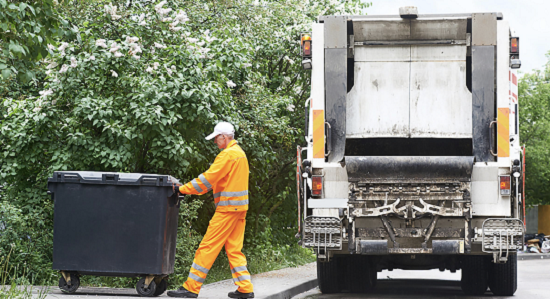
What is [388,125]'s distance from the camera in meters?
7.00

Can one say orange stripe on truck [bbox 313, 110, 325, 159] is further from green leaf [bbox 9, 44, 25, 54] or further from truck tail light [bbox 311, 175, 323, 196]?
green leaf [bbox 9, 44, 25, 54]

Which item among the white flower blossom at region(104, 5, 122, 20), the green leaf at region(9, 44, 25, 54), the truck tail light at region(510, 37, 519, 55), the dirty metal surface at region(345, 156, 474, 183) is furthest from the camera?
the white flower blossom at region(104, 5, 122, 20)

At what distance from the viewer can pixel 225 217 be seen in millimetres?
6215

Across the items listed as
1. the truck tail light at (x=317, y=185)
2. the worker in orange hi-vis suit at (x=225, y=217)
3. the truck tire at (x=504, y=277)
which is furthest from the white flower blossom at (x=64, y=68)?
the truck tire at (x=504, y=277)

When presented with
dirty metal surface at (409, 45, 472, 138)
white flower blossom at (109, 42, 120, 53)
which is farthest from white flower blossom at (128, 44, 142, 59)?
dirty metal surface at (409, 45, 472, 138)

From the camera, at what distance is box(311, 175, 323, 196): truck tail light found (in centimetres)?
674

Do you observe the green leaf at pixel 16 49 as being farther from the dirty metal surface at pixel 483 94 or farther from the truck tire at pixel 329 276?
the truck tire at pixel 329 276

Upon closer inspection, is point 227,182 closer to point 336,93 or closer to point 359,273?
point 336,93

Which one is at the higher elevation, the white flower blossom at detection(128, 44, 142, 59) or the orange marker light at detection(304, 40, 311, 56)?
the white flower blossom at detection(128, 44, 142, 59)

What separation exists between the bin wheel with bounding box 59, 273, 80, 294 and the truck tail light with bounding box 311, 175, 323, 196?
2242 mm

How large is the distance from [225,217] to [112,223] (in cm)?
97

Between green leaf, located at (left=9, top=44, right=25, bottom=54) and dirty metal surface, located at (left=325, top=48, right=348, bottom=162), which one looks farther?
dirty metal surface, located at (left=325, top=48, right=348, bottom=162)

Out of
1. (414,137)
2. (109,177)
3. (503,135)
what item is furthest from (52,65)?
(503,135)

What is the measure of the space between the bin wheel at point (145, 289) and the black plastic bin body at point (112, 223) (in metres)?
0.15
